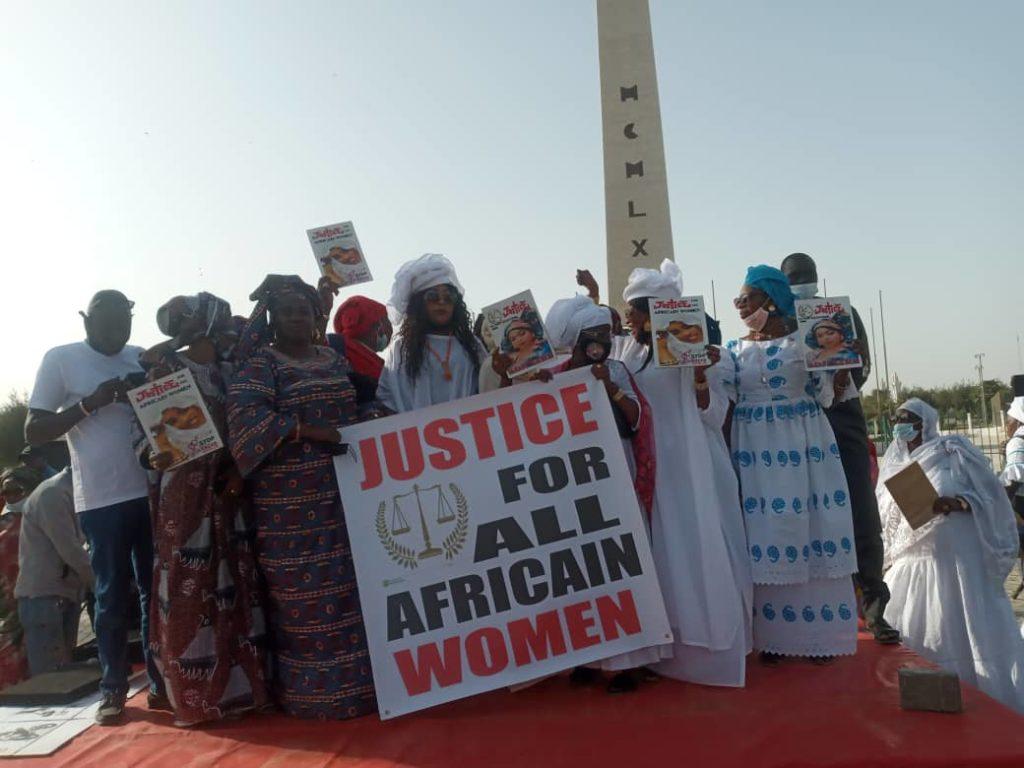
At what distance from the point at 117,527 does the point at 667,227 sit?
1163 centimetres

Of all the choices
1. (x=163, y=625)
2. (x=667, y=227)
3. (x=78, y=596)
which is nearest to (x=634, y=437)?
(x=163, y=625)

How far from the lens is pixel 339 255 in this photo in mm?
4547

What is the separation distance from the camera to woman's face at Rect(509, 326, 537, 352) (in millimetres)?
3674

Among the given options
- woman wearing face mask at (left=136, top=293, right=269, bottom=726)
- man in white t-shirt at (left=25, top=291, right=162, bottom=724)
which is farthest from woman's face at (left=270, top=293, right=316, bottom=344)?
man in white t-shirt at (left=25, top=291, right=162, bottom=724)

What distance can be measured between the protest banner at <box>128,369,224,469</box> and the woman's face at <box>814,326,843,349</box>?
2588 millimetres

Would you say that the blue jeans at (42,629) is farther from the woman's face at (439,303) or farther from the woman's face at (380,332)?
the woman's face at (439,303)

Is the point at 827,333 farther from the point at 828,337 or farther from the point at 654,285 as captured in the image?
the point at 654,285

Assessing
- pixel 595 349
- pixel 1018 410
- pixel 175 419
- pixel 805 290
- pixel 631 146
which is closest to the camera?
pixel 175 419

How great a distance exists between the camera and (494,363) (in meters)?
3.70

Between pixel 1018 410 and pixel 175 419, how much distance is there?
6.85 metres

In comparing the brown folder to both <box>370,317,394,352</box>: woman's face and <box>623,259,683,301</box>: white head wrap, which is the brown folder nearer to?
<box>623,259,683,301</box>: white head wrap

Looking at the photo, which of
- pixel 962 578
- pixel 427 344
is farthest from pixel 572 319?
pixel 962 578

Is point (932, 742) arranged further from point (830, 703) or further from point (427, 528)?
point (427, 528)

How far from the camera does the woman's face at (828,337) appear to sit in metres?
3.74
